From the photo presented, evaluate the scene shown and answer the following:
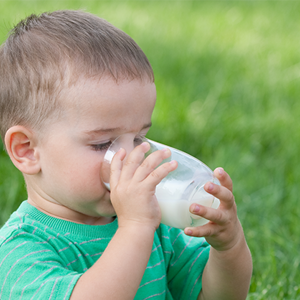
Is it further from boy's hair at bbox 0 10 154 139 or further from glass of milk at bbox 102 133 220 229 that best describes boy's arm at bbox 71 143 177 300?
boy's hair at bbox 0 10 154 139

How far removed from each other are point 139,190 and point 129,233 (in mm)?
133

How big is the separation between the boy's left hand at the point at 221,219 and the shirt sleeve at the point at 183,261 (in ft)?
0.85

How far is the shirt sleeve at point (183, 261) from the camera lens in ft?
6.30

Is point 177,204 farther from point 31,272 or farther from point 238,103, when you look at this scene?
point 238,103

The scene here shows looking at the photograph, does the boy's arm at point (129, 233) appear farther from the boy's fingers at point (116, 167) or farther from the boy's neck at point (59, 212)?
the boy's neck at point (59, 212)

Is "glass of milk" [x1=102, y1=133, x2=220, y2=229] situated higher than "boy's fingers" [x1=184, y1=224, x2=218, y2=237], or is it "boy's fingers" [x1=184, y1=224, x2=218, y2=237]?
"glass of milk" [x1=102, y1=133, x2=220, y2=229]

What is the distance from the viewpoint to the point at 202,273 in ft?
6.30

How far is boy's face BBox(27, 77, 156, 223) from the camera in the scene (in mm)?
1552

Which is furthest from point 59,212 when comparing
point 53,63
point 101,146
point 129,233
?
point 53,63

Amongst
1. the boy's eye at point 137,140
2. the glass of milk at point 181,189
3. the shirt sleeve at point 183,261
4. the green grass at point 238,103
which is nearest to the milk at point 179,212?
the glass of milk at point 181,189

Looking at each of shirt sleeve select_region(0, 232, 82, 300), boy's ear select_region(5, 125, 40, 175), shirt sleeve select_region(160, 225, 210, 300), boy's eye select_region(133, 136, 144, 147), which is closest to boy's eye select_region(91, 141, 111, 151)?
boy's eye select_region(133, 136, 144, 147)

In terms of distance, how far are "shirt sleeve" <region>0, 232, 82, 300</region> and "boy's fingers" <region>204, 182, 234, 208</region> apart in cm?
48

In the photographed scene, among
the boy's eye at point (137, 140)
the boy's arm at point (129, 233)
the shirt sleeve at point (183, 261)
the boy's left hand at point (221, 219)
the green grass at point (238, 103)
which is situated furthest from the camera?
the green grass at point (238, 103)

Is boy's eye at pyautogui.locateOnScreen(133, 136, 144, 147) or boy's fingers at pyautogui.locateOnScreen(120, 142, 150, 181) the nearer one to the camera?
boy's fingers at pyautogui.locateOnScreen(120, 142, 150, 181)
